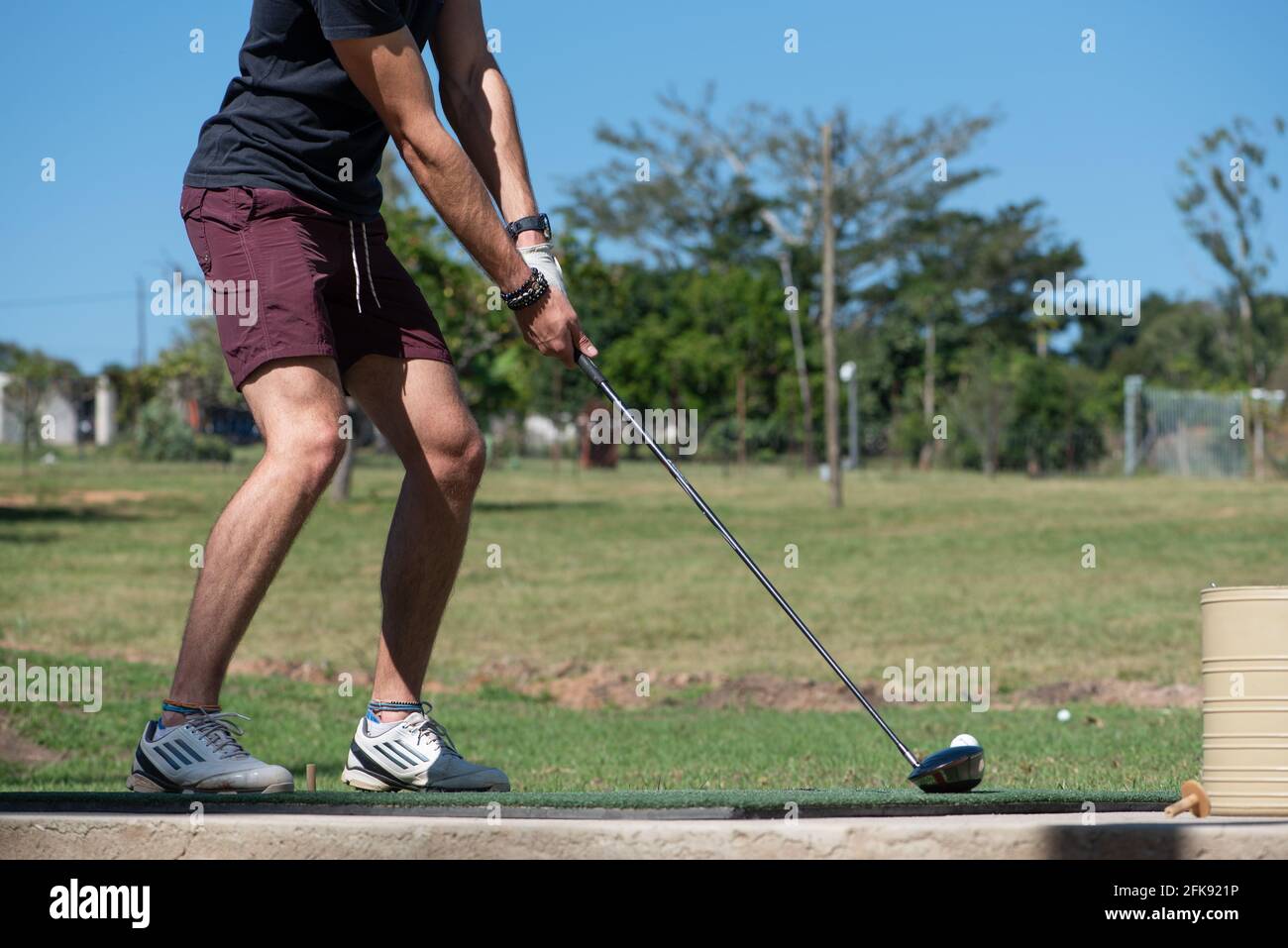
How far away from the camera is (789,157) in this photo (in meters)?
57.6

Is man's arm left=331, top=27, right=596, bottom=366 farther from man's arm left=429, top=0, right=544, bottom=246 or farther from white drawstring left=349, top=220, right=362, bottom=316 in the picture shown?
man's arm left=429, top=0, right=544, bottom=246

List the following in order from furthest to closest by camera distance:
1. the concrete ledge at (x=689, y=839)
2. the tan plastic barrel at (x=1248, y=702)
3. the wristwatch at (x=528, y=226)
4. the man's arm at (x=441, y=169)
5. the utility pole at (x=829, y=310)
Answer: the utility pole at (x=829, y=310), the wristwatch at (x=528, y=226), the man's arm at (x=441, y=169), the tan plastic barrel at (x=1248, y=702), the concrete ledge at (x=689, y=839)

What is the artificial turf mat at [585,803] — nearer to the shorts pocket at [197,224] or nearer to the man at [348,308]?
the man at [348,308]

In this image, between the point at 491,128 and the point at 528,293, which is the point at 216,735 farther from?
the point at 491,128

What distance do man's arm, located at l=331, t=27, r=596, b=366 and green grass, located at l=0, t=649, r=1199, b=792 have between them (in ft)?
7.70

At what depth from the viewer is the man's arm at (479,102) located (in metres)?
4.25

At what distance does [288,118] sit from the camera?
384 cm

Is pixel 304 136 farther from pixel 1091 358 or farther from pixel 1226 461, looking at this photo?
pixel 1091 358

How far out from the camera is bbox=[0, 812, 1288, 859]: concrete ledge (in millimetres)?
2623

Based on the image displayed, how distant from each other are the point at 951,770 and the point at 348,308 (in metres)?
1.78

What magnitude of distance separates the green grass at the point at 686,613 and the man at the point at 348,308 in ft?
6.87

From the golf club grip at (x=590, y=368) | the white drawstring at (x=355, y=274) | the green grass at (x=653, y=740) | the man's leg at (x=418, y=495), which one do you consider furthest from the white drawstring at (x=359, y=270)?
the green grass at (x=653, y=740)

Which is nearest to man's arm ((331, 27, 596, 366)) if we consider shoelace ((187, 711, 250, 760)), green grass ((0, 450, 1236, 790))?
shoelace ((187, 711, 250, 760))
